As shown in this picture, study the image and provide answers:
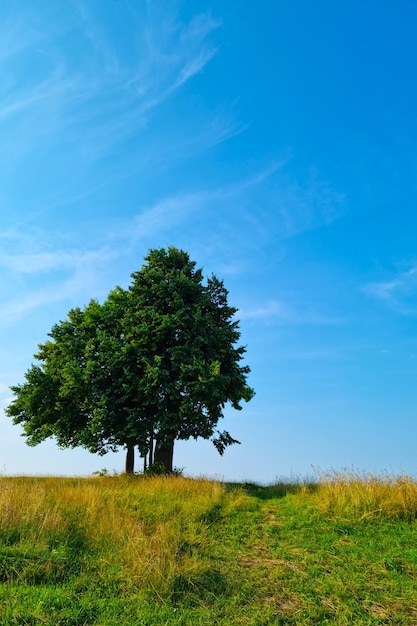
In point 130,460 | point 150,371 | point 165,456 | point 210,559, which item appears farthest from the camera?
point 130,460

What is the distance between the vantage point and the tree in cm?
2283

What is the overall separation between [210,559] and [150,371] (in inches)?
480

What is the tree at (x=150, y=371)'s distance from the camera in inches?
899

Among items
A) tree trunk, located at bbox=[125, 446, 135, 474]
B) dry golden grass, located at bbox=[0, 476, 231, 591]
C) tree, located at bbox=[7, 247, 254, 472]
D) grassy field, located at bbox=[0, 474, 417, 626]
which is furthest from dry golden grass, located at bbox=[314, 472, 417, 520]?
tree trunk, located at bbox=[125, 446, 135, 474]

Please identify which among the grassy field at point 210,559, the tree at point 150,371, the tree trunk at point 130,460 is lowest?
the grassy field at point 210,559

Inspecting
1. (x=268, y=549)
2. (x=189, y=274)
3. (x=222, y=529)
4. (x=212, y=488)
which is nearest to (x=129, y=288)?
(x=189, y=274)

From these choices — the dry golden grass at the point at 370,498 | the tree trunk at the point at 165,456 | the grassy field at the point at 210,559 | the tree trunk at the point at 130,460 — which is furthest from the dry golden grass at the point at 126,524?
the tree trunk at the point at 130,460

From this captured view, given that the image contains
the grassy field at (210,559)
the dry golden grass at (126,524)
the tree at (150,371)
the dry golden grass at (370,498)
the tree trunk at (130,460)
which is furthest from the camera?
the tree trunk at (130,460)

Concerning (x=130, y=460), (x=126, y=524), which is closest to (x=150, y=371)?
(x=130, y=460)

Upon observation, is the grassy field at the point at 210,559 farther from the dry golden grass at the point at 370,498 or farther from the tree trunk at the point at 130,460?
the tree trunk at the point at 130,460

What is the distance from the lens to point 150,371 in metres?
22.2

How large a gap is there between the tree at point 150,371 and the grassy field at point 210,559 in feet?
23.0

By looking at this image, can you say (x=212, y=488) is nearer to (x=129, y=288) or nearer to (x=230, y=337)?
(x=230, y=337)

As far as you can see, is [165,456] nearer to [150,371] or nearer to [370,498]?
[150,371]
